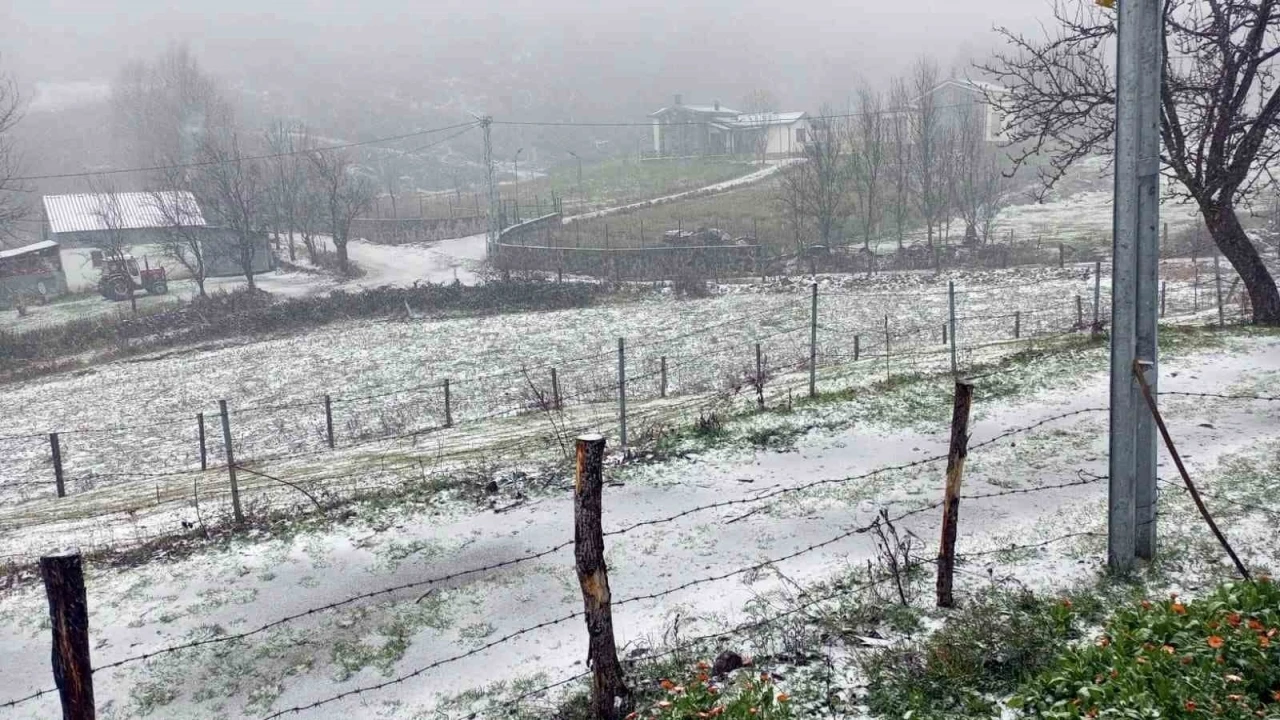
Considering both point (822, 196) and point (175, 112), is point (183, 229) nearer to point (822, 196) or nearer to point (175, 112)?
point (822, 196)

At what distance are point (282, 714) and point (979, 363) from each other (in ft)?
44.3

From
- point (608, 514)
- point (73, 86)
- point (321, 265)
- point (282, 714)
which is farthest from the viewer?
point (73, 86)

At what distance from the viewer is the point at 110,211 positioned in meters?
52.0

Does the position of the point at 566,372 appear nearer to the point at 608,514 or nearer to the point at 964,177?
the point at 608,514

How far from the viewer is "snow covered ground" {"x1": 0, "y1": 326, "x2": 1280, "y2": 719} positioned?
22.1 ft

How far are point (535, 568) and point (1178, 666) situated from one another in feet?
17.7

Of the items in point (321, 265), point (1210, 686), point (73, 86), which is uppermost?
point (73, 86)

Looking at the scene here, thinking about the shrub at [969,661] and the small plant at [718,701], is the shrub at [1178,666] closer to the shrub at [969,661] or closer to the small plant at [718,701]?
the shrub at [969,661]

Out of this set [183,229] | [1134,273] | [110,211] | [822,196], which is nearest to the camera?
[1134,273]

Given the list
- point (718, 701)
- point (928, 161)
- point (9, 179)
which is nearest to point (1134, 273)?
point (718, 701)

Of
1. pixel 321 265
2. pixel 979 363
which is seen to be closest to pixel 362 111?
pixel 321 265

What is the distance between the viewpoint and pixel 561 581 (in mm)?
8047

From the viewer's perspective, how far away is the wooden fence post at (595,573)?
5.07 meters

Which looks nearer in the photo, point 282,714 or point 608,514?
point 282,714
